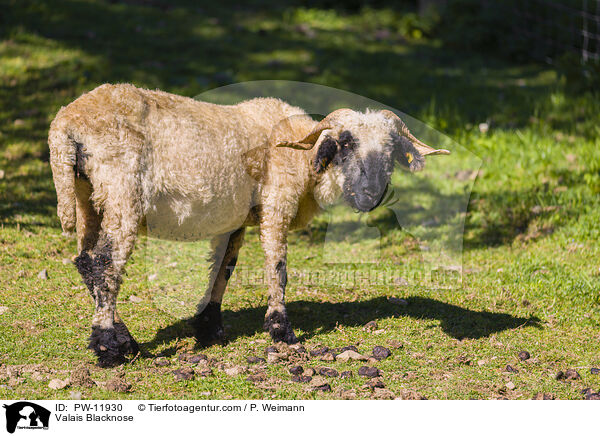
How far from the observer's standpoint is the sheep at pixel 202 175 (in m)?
6.07

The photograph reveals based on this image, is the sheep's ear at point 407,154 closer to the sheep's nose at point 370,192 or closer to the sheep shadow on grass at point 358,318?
the sheep's nose at point 370,192

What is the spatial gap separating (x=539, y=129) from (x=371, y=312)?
5669 mm

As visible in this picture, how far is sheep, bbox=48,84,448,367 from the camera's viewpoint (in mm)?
6066

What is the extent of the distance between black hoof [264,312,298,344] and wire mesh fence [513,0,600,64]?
9642mm

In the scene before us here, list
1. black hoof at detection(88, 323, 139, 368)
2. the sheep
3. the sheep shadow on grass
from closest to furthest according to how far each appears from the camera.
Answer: the sheep, black hoof at detection(88, 323, 139, 368), the sheep shadow on grass

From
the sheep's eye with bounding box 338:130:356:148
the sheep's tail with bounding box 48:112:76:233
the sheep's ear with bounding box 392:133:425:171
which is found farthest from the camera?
the sheep's ear with bounding box 392:133:425:171

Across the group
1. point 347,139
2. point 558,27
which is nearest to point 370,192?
point 347,139

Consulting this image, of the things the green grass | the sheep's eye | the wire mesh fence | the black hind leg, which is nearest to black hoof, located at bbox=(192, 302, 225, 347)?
the black hind leg

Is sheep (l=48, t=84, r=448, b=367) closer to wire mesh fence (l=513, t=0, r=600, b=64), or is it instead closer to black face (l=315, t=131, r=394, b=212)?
black face (l=315, t=131, r=394, b=212)

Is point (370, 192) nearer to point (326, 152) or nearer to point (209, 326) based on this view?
point (326, 152)

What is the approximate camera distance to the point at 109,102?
621 centimetres

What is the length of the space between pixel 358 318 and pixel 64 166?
3.39 m

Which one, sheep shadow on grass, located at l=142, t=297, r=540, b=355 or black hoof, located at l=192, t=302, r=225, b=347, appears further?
sheep shadow on grass, located at l=142, t=297, r=540, b=355

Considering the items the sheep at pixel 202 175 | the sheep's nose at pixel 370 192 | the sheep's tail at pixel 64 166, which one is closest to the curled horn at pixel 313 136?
the sheep at pixel 202 175
